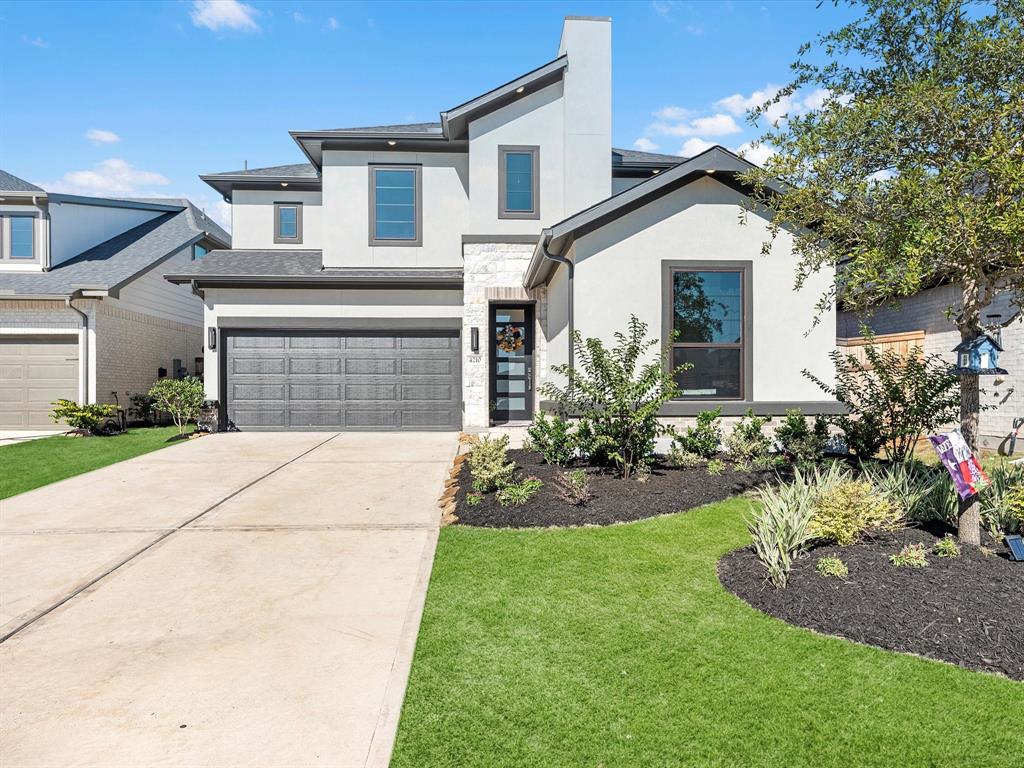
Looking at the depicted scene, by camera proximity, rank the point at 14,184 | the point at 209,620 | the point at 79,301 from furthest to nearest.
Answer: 1. the point at 14,184
2. the point at 79,301
3. the point at 209,620

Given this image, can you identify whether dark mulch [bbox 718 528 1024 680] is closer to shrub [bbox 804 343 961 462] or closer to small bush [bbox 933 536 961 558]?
small bush [bbox 933 536 961 558]

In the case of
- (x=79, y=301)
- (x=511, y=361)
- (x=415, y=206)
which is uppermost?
(x=415, y=206)

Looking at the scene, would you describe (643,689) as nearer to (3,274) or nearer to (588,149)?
(588,149)

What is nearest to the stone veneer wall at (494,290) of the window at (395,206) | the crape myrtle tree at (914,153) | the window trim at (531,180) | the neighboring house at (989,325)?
the window trim at (531,180)

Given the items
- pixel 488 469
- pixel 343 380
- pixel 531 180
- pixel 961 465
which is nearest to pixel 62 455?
pixel 343 380

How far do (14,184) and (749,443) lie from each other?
20103mm

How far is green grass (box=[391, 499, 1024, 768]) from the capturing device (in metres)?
2.48

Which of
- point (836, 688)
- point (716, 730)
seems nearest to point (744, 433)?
point (836, 688)

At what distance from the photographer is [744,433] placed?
794cm

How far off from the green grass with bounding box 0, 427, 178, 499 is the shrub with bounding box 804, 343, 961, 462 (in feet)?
34.5

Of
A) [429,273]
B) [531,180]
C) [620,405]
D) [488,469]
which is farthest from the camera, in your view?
[429,273]

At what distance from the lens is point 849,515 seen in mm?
4457

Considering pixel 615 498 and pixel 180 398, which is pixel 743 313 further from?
pixel 180 398

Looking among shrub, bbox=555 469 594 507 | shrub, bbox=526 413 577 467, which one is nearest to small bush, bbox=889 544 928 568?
shrub, bbox=555 469 594 507
